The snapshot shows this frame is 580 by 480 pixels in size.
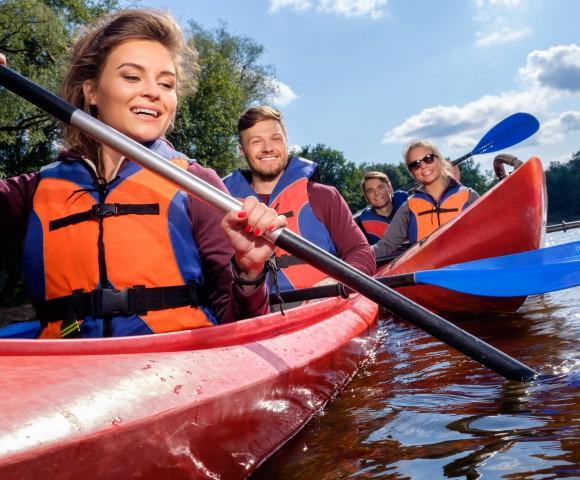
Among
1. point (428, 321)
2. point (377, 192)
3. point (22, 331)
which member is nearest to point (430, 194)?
point (377, 192)

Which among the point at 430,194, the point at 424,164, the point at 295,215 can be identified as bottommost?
the point at 295,215

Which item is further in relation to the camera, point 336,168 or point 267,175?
point 336,168

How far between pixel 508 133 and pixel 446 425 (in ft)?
20.1

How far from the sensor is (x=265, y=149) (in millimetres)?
3760

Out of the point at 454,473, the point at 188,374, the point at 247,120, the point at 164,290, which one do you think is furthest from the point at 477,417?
the point at 247,120

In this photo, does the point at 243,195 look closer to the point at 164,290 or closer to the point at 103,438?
the point at 164,290

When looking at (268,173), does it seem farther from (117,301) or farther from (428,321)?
(117,301)

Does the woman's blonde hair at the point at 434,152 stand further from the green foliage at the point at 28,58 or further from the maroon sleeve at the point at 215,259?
the green foliage at the point at 28,58

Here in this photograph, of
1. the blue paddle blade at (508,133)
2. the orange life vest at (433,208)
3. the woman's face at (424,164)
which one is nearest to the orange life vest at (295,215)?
the woman's face at (424,164)

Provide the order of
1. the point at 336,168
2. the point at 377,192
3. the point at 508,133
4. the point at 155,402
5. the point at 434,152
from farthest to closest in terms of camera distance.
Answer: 1. the point at 336,168
2. the point at 508,133
3. the point at 377,192
4. the point at 434,152
5. the point at 155,402

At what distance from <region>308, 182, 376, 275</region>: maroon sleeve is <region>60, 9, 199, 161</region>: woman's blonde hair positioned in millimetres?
1680

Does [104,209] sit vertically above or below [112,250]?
above

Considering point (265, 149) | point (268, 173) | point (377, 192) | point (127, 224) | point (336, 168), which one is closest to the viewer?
point (127, 224)

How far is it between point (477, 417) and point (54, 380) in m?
1.25
